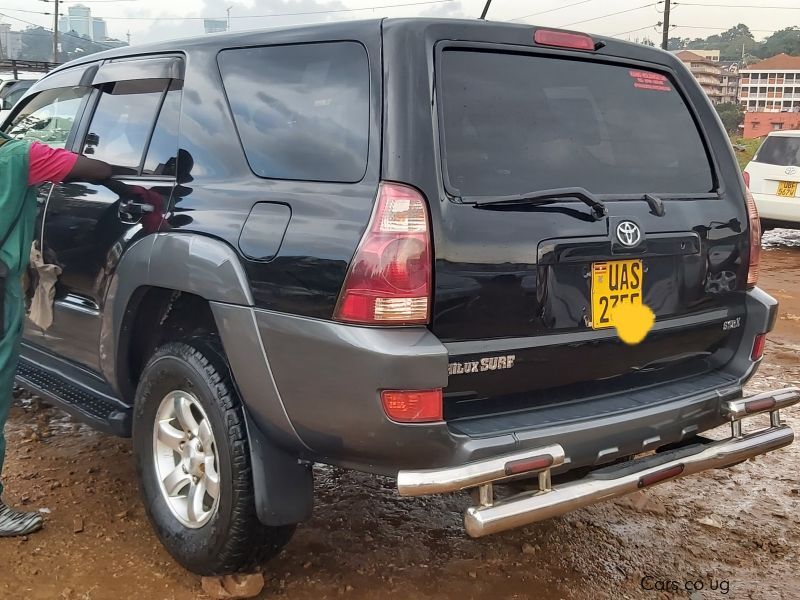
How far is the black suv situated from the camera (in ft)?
7.23

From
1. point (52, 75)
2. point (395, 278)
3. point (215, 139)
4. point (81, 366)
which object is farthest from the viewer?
point (52, 75)

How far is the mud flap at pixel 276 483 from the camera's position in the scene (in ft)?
8.04

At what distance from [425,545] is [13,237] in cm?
198

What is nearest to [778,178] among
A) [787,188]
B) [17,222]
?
[787,188]

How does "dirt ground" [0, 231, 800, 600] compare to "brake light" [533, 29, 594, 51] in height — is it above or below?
→ below

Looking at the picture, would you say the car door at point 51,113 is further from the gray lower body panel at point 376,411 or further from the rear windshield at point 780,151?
the rear windshield at point 780,151

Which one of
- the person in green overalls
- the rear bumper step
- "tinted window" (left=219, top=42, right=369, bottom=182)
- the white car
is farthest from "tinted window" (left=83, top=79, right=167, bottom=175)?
the white car

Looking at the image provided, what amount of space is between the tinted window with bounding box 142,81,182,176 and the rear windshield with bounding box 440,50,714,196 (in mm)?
1114

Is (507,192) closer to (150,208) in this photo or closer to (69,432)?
(150,208)

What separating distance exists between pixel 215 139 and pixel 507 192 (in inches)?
40.9

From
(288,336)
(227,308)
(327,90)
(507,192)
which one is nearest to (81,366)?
(227,308)

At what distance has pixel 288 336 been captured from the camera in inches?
90.3

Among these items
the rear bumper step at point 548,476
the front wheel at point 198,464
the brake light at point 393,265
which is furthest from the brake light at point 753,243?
the front wheel at point 198,464

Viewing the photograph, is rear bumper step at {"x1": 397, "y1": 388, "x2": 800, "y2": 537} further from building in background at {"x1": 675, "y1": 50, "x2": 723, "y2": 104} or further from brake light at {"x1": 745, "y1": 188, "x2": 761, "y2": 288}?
building in background at {"x1": 675, "y1": 50, "x2": 723, "y2": 104}
